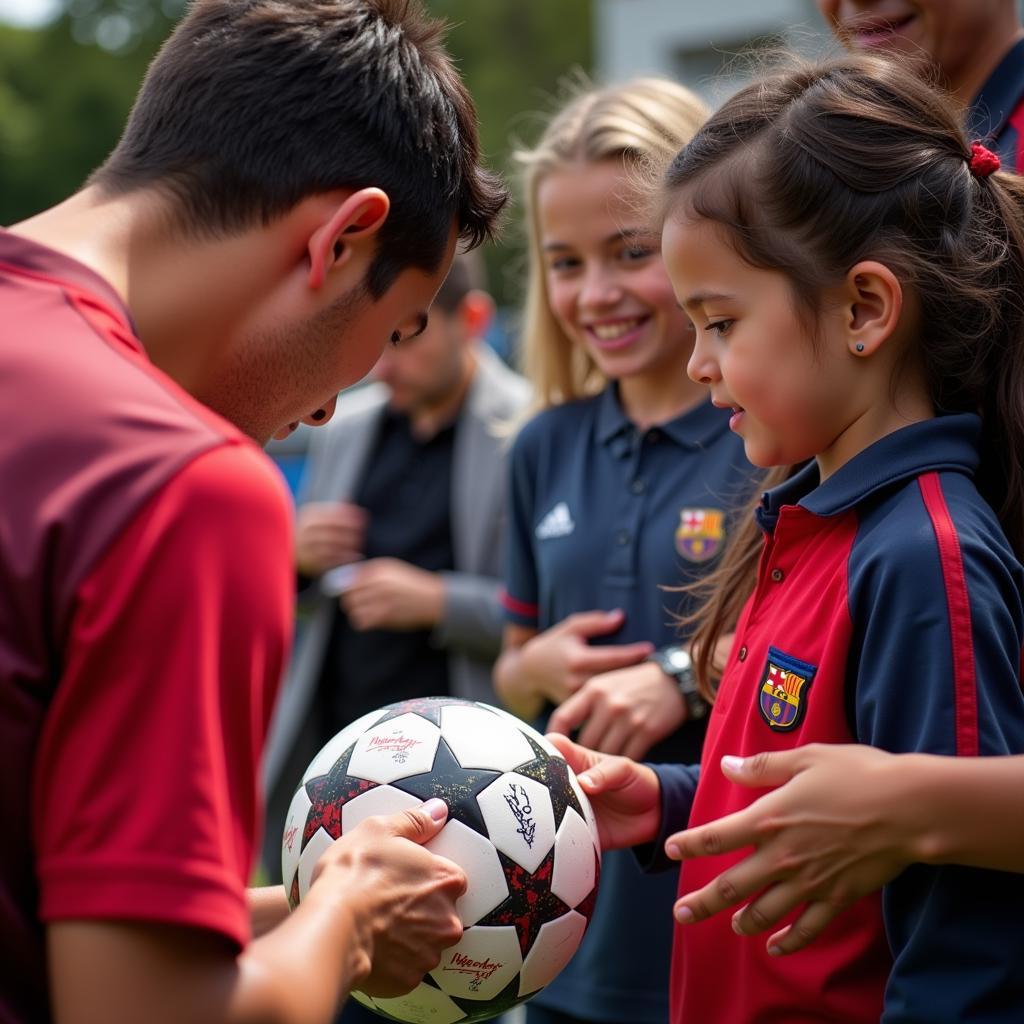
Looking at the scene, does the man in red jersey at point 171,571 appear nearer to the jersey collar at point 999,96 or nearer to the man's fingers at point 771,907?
the man's fingers at point 771,907

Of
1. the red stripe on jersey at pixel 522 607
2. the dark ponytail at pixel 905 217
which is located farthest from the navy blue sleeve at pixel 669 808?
the red stripe on jersey at pixel 522 607

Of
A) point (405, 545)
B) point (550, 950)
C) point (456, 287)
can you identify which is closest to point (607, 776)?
point (550, 950)

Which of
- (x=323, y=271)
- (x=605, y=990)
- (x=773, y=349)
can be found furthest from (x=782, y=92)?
(x=605, y=990)

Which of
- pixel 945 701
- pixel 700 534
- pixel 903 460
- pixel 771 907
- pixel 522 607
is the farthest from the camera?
pixel 522 607

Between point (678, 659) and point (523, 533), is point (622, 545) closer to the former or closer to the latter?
point (678, 659)

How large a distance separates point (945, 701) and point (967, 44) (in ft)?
6.16

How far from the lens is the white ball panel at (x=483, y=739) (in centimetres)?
257

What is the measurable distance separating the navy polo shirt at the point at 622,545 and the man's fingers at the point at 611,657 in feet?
0.21

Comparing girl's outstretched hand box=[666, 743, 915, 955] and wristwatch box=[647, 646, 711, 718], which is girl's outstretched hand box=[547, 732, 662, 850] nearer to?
wristwatch box=[647, 646, 711, 718]

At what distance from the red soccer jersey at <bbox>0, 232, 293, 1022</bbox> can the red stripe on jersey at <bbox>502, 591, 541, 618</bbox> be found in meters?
2.37

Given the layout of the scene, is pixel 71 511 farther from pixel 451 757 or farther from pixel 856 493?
pixel 856 493

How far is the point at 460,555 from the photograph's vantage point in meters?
5.51

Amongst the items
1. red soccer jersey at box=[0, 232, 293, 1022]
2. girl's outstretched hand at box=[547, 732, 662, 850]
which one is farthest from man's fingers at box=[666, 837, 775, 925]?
red soccer jersey at box=[0, 232, 293, 1022]

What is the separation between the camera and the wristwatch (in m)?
3.39
